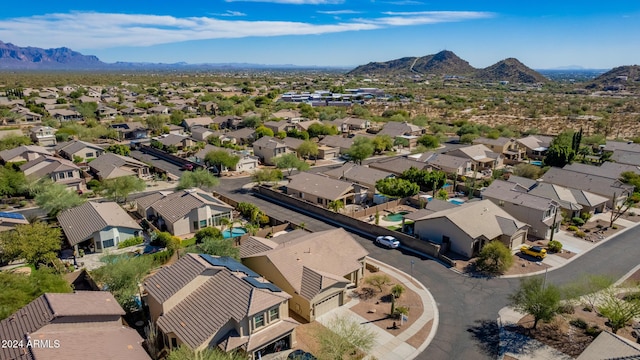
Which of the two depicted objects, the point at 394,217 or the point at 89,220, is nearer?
the point at 89,220

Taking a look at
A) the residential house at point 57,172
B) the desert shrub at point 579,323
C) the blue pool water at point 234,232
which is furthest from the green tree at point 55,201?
the desert shrub at point 579,323

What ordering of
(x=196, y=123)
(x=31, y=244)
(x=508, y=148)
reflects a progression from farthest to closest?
1. (x=196, y=123)
2. (x=508, y=148)
3. (x=31, y=244)

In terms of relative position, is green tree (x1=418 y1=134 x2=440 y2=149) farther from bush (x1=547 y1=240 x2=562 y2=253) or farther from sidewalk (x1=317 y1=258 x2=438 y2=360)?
sidewalk (x1=317 y1=258 x2=438 y2=360)

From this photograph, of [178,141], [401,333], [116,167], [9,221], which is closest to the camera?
[401,333]

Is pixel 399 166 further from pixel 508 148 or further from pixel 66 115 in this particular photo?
pixel 66 115

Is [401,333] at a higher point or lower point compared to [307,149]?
lower

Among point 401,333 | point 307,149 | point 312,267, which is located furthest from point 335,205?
point 307,149

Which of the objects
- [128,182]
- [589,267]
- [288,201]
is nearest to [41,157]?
[128,182]
